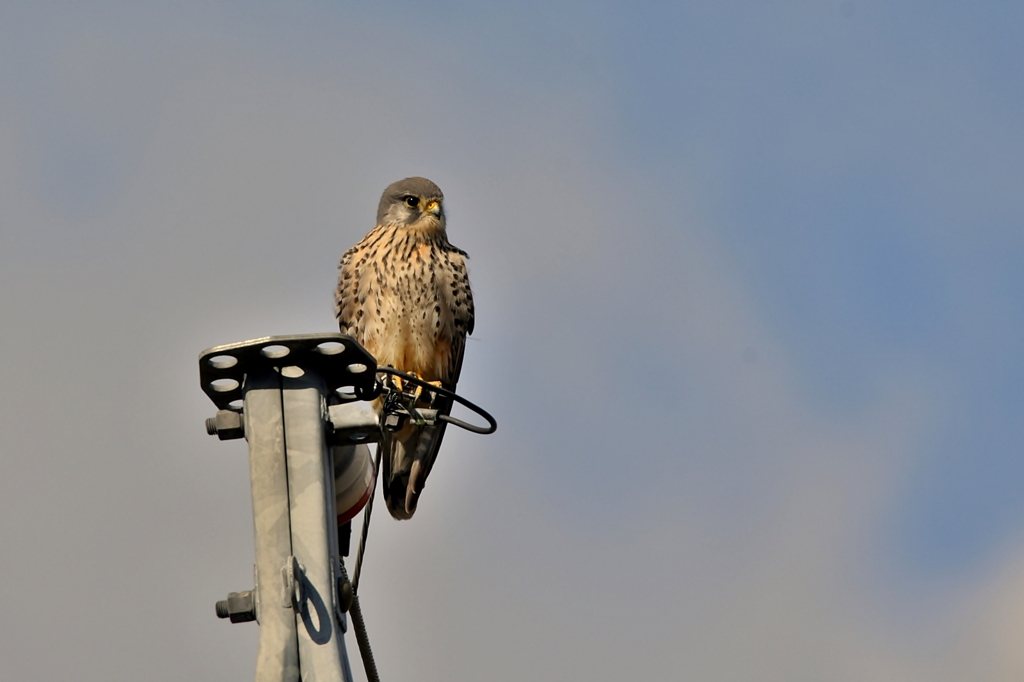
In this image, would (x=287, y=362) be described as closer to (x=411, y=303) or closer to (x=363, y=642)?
(x=363, y=642)

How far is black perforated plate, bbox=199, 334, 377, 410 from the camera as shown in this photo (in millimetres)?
3412

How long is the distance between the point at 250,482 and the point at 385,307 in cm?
418

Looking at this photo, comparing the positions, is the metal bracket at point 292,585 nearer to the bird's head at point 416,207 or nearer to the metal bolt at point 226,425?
the metal bolt at point 226,425

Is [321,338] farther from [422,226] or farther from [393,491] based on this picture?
[422,226]

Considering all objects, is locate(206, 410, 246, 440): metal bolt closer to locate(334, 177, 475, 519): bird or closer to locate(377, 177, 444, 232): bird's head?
locate(334, 177, 475, 519): bird

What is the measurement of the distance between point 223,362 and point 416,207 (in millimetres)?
4566

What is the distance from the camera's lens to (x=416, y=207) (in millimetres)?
7910

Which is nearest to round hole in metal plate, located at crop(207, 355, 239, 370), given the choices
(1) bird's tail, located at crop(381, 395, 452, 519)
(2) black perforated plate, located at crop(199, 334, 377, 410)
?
(2) black perforated plate, located at crop(199, 334, 377, 410)

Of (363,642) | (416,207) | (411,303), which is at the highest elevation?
(416,207)

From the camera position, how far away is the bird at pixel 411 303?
7402mm

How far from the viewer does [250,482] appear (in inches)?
133

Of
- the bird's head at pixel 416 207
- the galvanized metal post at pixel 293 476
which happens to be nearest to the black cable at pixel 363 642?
the galvanized metal post at pixel 293 476

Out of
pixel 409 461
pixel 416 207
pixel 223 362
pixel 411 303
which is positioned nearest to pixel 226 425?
pixel 223 362

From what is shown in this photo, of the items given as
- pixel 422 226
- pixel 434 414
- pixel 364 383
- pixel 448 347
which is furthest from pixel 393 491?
pixel 364 383
